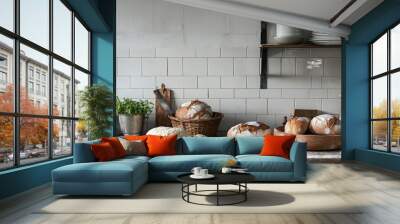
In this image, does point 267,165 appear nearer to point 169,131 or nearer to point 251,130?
point 251,130

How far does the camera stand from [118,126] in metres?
9.32

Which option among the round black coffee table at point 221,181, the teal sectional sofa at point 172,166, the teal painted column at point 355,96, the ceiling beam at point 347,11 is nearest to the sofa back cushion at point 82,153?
the teal sectional sofa at point 172,166

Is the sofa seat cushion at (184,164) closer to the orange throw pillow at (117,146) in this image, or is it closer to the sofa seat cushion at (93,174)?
the orange throw pillow at (117,146)

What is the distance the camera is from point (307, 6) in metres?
7.18

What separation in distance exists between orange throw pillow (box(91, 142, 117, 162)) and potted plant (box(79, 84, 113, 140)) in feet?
5.64

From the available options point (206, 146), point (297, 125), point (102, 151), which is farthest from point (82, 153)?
point (297, 125)

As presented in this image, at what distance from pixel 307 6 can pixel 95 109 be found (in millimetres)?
4042

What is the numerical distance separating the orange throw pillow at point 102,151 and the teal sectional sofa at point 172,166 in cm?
6

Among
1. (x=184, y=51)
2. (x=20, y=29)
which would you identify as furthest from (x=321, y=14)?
(x=20, y=29)

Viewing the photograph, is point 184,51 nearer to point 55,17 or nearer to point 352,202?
point 55,17

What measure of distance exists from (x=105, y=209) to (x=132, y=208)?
25 centimetres

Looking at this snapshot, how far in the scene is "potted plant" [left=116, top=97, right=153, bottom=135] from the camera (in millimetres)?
8680

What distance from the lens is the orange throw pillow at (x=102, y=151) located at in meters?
5.15

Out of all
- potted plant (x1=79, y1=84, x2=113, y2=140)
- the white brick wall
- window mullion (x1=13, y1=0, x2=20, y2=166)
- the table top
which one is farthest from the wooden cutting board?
the table top
